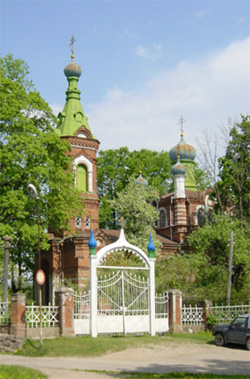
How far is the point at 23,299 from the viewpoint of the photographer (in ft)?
59.9

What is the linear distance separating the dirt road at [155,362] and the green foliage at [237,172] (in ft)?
60.5

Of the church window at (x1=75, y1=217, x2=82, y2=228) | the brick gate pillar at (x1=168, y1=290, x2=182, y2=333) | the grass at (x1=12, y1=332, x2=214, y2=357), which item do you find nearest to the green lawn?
the grass at (x1=12, y1=332, x2=214, y2=357)

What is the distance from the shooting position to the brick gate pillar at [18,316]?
17875mm

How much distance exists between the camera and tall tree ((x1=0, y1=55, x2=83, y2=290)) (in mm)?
26188

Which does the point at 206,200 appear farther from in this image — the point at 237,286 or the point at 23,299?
the point at 23,299

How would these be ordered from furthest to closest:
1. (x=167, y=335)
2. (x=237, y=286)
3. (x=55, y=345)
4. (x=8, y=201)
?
(x=237, y=286), (x=8, y=201), (x=167, y=335), (x=55, y=345)

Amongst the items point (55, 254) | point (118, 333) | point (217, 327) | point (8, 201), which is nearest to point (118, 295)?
point (118, 333)

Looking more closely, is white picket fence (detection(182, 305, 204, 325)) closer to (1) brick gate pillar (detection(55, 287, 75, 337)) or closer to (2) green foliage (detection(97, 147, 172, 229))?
(1) brick gate pillar (detection(55, 287, 75, 337))

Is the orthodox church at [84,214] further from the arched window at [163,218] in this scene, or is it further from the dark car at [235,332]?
the dark car at [235,332]

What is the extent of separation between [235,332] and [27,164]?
1391 cm

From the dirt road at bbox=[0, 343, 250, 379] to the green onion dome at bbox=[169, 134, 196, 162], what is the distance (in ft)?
110

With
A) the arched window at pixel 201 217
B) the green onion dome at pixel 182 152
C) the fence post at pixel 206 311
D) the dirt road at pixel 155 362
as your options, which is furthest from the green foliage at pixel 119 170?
the dirt road at pixel 155 362

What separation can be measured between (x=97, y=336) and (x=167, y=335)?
9.88 ft

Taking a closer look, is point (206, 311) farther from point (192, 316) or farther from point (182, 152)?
point (182, 152)
